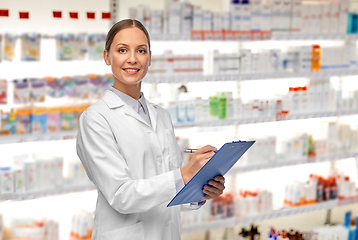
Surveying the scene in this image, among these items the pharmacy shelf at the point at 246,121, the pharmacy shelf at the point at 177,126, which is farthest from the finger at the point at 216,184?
the pharmacy shelf at the point at 246,121

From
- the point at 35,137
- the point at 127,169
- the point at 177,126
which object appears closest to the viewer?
the point at 127,169

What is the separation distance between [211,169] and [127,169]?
0.31m

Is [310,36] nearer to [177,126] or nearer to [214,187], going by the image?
[177,126]

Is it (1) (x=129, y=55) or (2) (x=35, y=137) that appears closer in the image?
(1) (x=129, y=55)

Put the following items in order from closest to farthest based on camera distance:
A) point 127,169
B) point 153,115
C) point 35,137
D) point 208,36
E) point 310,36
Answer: point 127,169
point 153,115
point 35,137
point 208,36
point 310,36

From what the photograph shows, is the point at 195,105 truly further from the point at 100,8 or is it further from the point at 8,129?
the point at 8,129

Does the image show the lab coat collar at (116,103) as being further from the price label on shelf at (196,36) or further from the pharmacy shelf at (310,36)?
the pharmacy shelf at (310,36)

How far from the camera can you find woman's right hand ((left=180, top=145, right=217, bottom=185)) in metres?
1.38

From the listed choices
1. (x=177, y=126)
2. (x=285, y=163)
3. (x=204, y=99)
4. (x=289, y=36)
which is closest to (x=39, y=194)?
(x=177, y=126)

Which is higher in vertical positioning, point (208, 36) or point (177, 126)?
point (208, 36)

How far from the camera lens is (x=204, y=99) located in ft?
11.7

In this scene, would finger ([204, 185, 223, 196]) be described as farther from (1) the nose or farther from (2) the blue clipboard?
(1) the nose

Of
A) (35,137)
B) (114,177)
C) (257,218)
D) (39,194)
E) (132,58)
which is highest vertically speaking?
(132,58)

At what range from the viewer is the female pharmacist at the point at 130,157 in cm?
143
